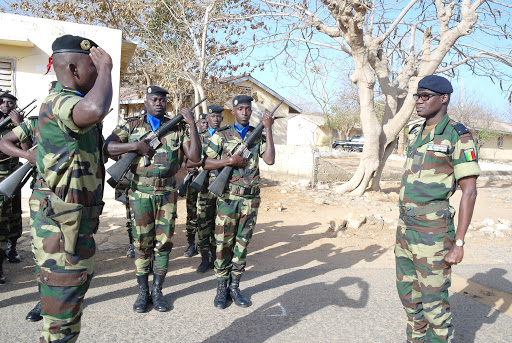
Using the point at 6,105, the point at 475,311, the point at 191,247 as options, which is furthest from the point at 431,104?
the point at 6,105

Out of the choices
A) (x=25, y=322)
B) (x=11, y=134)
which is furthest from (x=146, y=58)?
(x=25, y=322)

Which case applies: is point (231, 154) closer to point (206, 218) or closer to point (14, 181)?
point (206, 218)

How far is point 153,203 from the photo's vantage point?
3.71 metres

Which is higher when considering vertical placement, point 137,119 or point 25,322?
point 137,119

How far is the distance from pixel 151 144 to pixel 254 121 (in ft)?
62.9

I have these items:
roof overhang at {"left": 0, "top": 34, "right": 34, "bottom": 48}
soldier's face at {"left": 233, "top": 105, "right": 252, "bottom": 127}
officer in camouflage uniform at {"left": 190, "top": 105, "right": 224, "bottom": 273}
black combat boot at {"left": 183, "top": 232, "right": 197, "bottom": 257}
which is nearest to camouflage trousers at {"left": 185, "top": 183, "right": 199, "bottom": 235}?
black combat boot at {"left": 183, "top": 232, "right": 197, "bottom": 257}

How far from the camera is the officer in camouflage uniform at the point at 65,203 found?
2080mm

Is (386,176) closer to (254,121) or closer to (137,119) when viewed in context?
(254,121)

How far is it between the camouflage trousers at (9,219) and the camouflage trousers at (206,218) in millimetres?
2158

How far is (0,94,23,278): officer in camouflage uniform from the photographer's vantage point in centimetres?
426

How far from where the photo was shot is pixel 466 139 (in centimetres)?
285

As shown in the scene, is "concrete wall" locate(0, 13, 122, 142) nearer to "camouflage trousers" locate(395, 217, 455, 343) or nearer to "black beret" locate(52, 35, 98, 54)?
"black beret" locate(52, 35, 98, 54)

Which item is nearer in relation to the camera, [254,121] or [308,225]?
[308,225]

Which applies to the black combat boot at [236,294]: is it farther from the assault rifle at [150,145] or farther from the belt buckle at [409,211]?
the belt buckle at [409,211]
